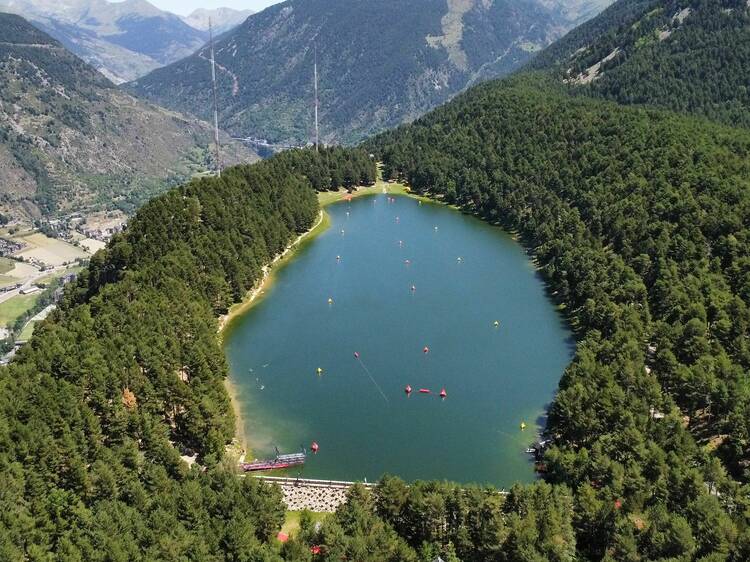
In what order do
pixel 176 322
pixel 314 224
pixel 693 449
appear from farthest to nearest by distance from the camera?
pixel 314 224 → pixel 176 322 → pixel 693 449

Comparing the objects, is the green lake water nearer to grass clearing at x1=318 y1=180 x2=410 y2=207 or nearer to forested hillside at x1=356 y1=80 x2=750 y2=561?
forested hillside at x1=356 y1=80 x2=750 y2=561

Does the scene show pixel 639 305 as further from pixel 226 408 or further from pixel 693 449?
pixel 226 408

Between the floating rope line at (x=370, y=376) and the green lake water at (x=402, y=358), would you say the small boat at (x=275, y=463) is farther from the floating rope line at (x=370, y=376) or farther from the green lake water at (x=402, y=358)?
the floating rope line at (x=370, y=376)

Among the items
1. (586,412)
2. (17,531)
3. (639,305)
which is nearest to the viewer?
(17,531)

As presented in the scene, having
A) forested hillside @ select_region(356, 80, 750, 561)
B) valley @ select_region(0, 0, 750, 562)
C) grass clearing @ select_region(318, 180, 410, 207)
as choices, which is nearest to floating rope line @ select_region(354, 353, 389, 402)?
valley @ select_region(0, 0, 750, 562)

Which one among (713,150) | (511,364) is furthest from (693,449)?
(713,150)

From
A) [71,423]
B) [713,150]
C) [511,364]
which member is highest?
[713,150]

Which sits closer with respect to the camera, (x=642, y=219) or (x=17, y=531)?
(x=17, y=531)

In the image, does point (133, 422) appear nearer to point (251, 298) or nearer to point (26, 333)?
point (251, 298)
